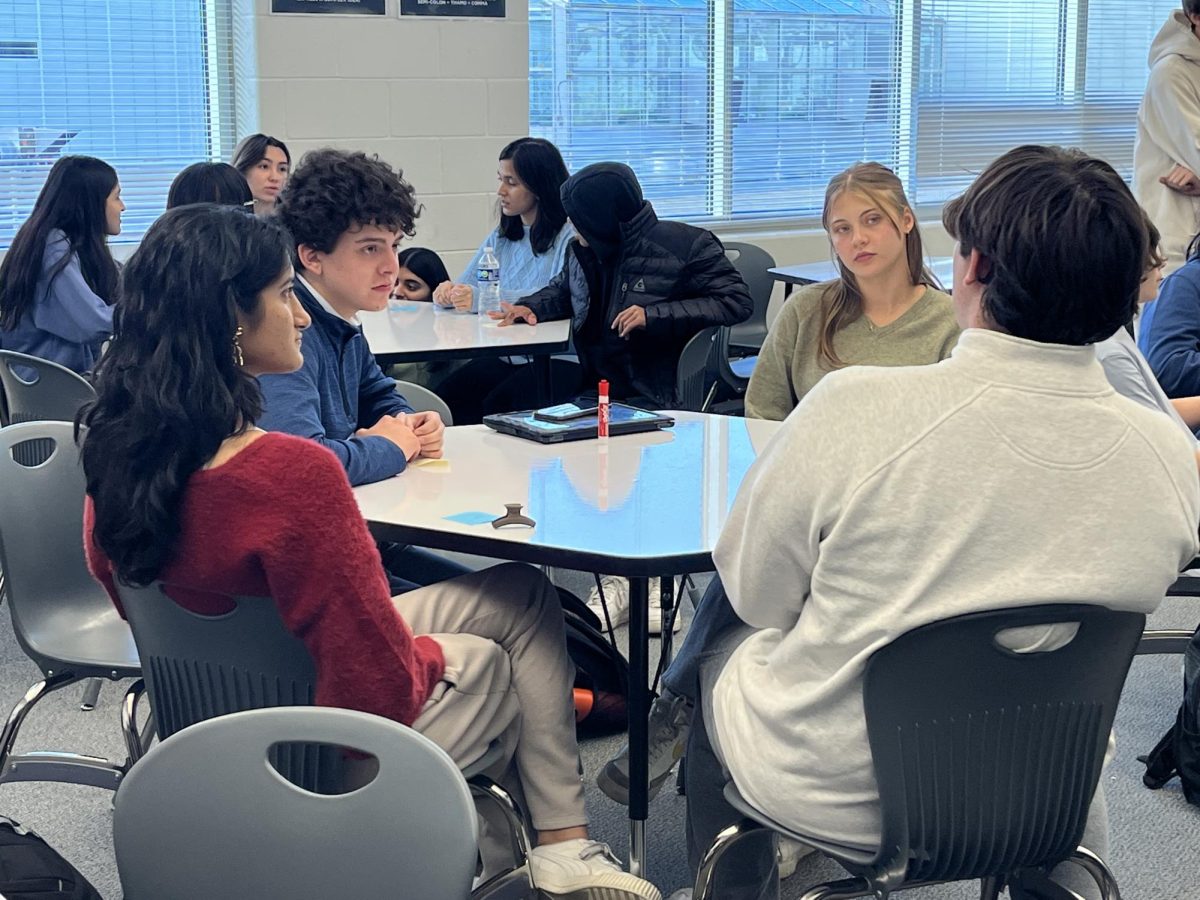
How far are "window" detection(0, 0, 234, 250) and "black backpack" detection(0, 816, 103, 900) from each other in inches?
156

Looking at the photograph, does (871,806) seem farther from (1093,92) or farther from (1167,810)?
(1093,92)

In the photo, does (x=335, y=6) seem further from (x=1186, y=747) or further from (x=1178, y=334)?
(x=1186, y=747)

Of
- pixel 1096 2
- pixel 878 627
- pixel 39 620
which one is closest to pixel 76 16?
pixel 39 620

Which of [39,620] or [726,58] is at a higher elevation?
[726,58]

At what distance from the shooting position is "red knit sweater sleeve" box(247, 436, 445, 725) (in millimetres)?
1605

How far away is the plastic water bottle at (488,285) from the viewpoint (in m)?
4.24

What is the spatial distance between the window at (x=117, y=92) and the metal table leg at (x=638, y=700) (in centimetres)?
373

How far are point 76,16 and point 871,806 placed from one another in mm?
4483

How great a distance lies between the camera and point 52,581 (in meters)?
2.32

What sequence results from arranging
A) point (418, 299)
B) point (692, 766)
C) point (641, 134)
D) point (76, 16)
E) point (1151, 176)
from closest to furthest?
point (692, 766) → point (1151, 176) → point (418, 299) → point (76, 16) → point (641, 134)

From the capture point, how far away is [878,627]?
1.48 m

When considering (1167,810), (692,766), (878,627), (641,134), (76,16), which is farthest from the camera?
(641,134)

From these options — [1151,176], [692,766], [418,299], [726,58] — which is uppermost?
[726,58]

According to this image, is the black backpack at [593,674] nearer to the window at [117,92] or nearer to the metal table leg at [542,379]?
the metal table leg at [542,379]
